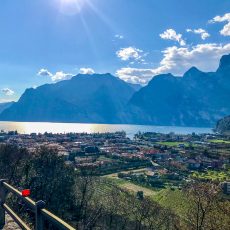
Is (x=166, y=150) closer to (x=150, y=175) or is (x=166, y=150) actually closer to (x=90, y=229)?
(x=150, y=175)

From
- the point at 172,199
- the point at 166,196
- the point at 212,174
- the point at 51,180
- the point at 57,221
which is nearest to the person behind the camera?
the point at 57,221

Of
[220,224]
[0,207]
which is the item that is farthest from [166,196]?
[0,207]

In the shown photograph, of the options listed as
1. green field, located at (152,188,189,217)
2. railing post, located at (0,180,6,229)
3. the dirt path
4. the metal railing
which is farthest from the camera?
green field, located at (152,188,189,217)

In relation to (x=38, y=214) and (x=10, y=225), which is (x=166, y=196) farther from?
(x=38, y=214)

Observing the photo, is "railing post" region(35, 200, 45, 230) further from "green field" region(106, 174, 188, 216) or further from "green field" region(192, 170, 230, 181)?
"green field" region(192, 170, 230, 181)

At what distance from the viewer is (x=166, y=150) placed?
16938cm

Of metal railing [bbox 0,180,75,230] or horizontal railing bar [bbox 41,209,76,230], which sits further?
metal railing [bbox 0,180,75,230]

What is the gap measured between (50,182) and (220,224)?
22.6 metres

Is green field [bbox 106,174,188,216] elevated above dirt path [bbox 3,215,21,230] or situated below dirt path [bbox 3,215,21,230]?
below

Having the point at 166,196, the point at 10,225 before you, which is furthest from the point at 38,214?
the point at 166,196

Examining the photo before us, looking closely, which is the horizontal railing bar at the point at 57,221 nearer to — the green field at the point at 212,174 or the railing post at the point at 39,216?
the railing post at the point at 39,216

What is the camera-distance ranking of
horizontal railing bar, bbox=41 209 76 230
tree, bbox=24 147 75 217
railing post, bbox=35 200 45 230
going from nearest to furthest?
1. horizontal railing bar, bbox=41 209 76 230
2. railing post, bbox=35 200 45 230
3. tree, bbox=24 147 75 217

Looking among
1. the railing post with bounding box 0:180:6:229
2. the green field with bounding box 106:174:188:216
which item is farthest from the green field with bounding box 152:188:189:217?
the railing post with bounding box 0:180:6:229

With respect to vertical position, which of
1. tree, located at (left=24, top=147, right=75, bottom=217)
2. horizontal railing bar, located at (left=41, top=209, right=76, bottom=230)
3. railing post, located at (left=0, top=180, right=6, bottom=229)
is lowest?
tree, located at (left=24, top=147, right=75, bottom=217)
